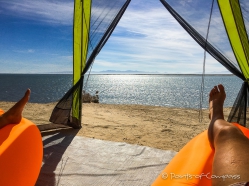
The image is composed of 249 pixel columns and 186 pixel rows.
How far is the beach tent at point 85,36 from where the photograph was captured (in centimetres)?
320

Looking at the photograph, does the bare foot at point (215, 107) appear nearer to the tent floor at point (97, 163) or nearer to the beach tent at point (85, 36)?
the tent floor at point (97, 163)

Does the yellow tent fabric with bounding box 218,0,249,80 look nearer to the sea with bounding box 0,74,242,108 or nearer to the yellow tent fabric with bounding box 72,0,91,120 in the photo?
the sea with bounding box 0,74,242,108

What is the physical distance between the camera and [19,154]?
1.60 m

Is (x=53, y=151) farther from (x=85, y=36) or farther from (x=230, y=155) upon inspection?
(x=230, y=155)

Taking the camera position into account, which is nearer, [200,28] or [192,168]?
[192,168]

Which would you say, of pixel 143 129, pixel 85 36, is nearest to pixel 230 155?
pixel 85 36

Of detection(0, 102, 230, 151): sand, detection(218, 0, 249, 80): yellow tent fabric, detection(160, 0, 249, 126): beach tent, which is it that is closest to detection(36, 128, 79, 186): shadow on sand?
detection(0, 102, 230, 151): sand

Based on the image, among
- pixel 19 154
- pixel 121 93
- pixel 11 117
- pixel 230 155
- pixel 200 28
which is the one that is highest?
pixel 200 28

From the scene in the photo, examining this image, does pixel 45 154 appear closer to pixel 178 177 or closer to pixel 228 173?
pixel 178 177

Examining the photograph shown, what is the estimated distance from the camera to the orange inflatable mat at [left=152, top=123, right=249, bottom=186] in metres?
1.11

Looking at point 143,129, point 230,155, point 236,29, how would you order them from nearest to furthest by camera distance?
point 230,155 → point 236,29 → point 143,129

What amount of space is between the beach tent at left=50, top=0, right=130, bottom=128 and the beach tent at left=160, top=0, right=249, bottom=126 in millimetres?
802

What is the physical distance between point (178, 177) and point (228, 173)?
1.17 feet

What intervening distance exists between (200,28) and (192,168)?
2.03m
